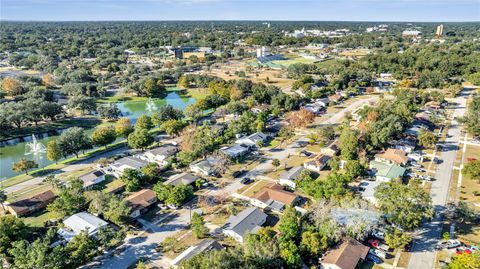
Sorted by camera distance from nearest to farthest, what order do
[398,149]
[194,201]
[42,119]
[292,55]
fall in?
[194,201]
[398,149]
[42,119]
[292,55]

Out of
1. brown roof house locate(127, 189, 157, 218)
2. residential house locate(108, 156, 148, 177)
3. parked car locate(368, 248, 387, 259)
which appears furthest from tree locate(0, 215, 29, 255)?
parked car locate(368, 248, 387, 259)

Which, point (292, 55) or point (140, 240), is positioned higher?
point (292, 55)

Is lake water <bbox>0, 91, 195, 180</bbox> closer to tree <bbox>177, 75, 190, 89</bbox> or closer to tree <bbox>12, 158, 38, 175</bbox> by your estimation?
tree <bbox>12, 158, 38, 175</bbox>

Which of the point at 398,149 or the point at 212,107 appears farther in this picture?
the point at 212,107

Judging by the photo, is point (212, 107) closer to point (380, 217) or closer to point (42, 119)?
point (42, 119)

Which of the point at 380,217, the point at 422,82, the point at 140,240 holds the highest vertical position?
the point at 422,82

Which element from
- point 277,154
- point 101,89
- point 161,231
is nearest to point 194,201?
point 161,231

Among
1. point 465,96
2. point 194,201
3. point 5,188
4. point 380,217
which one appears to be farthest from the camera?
point 465,96
